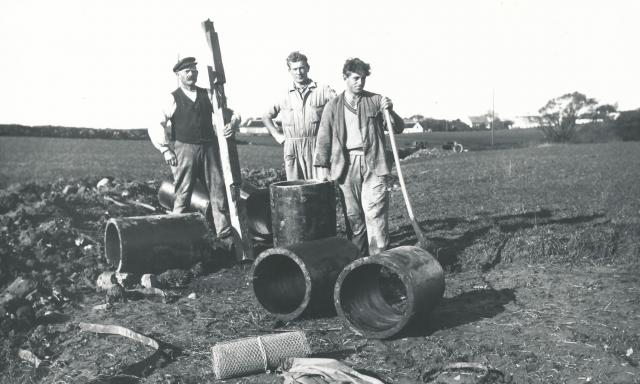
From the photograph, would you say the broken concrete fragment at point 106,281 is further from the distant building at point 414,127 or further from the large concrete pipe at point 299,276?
the distant building at point 414,127

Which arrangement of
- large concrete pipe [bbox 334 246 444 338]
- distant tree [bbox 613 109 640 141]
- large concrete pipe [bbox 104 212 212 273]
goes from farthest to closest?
distant tree [bbox 613 109 640 141], large concrete pipe [bbox 104 212 212 273], large concrete pipe [bbox 334 246 444 338]

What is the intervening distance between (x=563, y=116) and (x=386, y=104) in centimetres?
6016

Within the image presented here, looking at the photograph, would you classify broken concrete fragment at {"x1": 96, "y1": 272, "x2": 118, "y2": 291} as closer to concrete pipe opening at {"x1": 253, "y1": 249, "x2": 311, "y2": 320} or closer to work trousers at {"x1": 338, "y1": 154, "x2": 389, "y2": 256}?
concrete pipe opening at {"x1": 253, "y1": 249, "x2": 311, "y2": 320}

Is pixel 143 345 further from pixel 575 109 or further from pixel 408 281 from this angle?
pixel 575 109

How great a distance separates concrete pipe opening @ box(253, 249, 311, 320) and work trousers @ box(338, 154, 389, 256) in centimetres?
76

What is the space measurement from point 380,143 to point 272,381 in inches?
113

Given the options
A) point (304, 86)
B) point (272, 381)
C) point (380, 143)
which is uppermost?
point (304, 86)

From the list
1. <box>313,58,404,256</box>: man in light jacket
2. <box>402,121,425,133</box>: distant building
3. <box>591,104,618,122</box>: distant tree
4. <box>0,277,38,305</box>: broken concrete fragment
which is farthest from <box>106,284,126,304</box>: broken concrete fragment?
<box>402,121,425,133</box>: distant building

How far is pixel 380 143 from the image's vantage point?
6.09 meters

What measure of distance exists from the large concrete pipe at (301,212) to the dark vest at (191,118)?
1703 mm

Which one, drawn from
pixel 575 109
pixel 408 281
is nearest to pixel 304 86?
pixel 408 281

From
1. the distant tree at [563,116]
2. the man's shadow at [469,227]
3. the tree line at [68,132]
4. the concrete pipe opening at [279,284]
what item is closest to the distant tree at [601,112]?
the distant tree at [563,116]

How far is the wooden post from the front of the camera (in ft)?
23.3

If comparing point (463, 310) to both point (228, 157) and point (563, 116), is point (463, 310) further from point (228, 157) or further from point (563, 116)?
point (563, 116)
